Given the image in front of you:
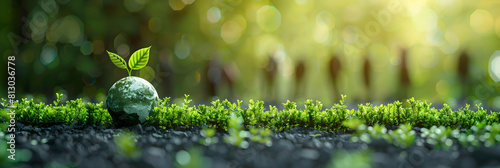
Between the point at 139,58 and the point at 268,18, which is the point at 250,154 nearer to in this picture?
the point at 139,58

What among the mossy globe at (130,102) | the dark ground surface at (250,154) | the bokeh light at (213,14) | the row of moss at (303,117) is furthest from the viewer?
the bokeh light at (213,14)

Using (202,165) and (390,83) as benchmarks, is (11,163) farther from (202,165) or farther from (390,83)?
(390,83)

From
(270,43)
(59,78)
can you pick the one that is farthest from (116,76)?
(270,43)

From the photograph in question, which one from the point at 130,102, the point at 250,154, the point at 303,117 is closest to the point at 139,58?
the point at 130,102

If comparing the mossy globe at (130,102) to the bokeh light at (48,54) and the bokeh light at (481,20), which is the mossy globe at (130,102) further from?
the bokeh light at (481,20)

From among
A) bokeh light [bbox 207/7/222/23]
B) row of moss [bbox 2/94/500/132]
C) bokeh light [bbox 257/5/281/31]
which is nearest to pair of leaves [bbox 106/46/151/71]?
row of moss [bbox 2/94/500/132]

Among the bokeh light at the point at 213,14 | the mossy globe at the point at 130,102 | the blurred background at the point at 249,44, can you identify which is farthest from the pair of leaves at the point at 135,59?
the bokeh light at the point at 213,14

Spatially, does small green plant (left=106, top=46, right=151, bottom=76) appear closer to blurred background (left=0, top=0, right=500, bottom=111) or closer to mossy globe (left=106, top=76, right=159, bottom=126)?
mossy globe (left=106, top=76, right=159, bottom=126)

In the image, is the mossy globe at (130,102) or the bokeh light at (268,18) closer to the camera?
the mossy globe at (130,102)
